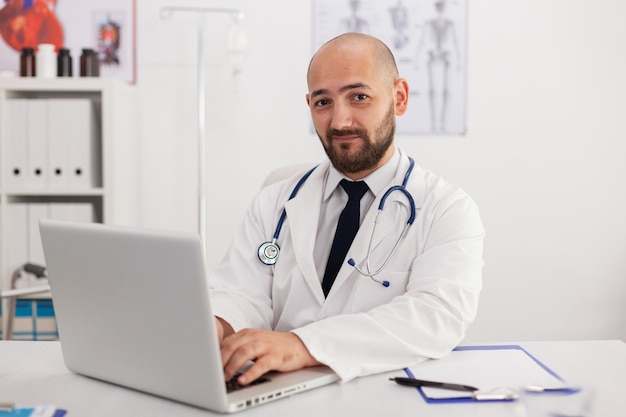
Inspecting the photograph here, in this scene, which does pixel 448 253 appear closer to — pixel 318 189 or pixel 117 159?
pixel 318 189

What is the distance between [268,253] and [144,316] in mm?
664

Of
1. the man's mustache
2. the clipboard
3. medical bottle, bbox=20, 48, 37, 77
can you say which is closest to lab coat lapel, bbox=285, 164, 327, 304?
the man's mustache

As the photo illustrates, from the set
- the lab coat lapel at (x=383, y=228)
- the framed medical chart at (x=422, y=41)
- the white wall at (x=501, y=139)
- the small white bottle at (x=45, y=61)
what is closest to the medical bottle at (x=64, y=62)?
the small white bottle at (x=45, y=61)

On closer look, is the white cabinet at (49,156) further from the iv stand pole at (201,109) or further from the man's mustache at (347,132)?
the man's mustache at (347,132)

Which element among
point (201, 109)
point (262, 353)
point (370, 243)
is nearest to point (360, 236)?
point (370, 243)

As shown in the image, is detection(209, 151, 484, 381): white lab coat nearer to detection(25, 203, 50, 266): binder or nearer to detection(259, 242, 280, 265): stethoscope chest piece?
detection(259, 242, 280, 265): stethoscope chest piece

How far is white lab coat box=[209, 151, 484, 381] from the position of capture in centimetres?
127

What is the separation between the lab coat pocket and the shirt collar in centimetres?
23

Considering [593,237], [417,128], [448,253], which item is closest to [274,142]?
[417,128]

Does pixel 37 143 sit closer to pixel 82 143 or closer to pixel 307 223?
pixel 82 143

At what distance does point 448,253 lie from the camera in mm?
1487

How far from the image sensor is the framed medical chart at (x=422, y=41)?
9.88 feet

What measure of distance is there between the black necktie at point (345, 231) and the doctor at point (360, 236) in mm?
11

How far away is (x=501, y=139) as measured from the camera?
3.07 metres
